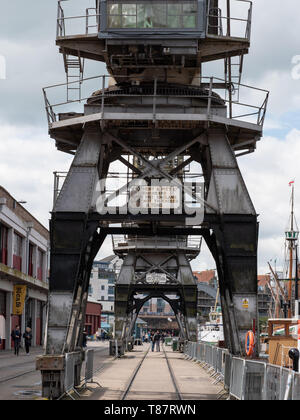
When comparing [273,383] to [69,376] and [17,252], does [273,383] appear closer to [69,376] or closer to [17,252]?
[69,376]

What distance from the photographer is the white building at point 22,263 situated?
52.9 metres

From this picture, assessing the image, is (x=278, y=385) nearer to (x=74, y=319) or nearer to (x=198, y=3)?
(x=74, y=319)

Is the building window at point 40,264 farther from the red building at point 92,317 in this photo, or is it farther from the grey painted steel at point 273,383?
the grey painted steel at point 273,383

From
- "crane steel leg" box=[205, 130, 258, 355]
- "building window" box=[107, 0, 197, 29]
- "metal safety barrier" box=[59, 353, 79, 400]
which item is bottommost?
"metal safety barrier" box=[59, 353, 79, 400]

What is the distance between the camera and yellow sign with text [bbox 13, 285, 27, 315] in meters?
54.7

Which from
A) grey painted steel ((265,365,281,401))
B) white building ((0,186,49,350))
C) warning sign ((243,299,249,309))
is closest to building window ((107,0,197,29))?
warning sign ((243,299,249,309))

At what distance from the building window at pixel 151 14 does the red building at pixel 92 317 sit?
280 feet

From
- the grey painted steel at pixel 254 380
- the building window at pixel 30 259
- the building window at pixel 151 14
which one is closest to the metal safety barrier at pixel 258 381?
the grey painted steel at pixel 254 380

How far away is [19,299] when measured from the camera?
2160 inches

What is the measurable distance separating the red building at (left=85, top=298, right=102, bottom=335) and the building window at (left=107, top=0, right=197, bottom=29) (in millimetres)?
85491

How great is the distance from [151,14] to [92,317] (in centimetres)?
9151

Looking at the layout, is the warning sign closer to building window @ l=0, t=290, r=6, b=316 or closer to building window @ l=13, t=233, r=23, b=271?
building window @ l=0, t=290, r=6, b=316

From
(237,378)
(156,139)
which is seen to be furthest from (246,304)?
(156,139)
